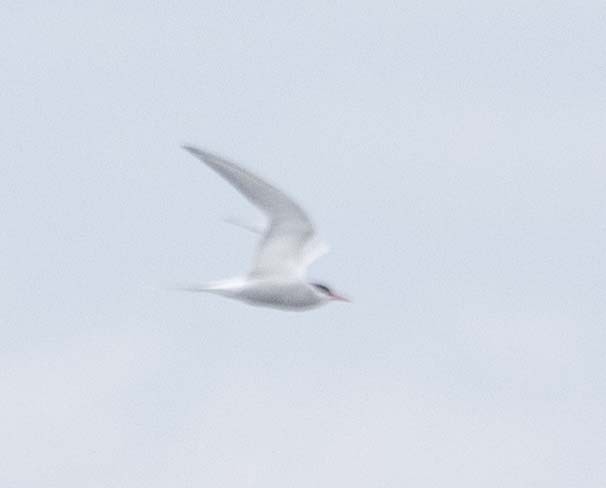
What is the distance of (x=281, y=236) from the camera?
3366 centimetres

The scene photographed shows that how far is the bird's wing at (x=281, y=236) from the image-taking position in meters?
32.1

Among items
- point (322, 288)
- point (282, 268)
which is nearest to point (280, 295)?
point (282, 268)

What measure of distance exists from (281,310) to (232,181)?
9.76 ft

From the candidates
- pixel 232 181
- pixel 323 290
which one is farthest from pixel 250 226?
pixel 232 181

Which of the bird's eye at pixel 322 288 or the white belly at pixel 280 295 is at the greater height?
the bird's eye at pixel 322 288

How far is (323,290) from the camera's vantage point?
Result: 1366 inches

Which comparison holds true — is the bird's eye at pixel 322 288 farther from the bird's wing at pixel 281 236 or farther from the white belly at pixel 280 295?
the bird's wing at pixel 281 236

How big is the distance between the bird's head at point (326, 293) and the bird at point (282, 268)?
0.7 inches

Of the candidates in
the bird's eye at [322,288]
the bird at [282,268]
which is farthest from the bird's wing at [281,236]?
the bird's eye at [322,288]

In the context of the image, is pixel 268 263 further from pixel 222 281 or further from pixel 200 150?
pixel 200 150

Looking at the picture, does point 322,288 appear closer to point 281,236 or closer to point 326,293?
point 326,293

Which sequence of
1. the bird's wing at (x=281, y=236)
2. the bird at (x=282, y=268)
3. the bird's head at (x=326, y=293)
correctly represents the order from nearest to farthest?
the bird's wing at (x=281, y=236)
the bird at (x=282, y=268)
the bird's head at (x=326, y=293)

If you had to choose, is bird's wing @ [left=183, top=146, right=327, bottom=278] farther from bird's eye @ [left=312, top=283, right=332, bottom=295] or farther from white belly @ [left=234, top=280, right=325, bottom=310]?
bird's eye @ [left=312, top=283, right=332, bottom=295]

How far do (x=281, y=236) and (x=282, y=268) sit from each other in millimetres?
524
